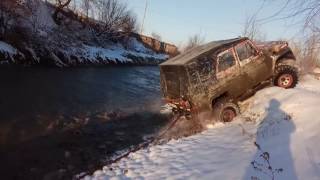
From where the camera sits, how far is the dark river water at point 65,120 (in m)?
10.3

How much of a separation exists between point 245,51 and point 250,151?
16.0ft

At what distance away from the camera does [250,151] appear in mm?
9328

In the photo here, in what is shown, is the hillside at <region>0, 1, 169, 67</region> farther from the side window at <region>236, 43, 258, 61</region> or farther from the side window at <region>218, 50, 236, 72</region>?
the side window at <region>236, 43, 258, 61</region>

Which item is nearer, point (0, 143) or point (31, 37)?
point (0, 143)

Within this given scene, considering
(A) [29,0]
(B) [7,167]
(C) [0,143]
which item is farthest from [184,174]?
(A) [29,0]

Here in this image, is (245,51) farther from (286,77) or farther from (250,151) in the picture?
(250,151)

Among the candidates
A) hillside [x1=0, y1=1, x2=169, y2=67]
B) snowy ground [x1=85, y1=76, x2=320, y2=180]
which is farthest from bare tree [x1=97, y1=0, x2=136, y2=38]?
snowy ground [x1=85, y1=76, x2=320, y2=180]

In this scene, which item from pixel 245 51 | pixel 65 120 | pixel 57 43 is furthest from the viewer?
pixel 57 43

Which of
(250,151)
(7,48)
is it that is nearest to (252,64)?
(250,151)

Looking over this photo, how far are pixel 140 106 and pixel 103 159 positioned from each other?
7.55 meters

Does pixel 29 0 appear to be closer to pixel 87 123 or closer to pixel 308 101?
pixel 87 123

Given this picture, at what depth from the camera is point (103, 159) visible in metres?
10.5

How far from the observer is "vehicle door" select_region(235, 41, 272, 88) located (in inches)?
525

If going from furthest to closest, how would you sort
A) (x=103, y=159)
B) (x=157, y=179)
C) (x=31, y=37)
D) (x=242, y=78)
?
(x=31, y=37), (x=242, y=78), (x=103, y=159), (x=157, y=179)
